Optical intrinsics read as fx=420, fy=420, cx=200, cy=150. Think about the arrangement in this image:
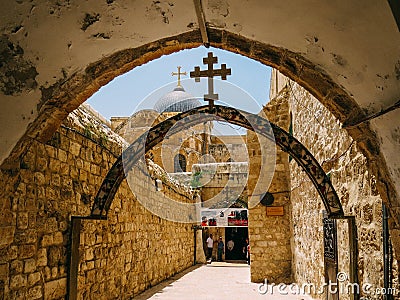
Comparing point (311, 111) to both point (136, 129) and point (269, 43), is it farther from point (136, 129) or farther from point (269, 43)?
point (136, 129)

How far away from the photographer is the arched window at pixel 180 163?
2398 cm

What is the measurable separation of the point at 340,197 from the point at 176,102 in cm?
2307

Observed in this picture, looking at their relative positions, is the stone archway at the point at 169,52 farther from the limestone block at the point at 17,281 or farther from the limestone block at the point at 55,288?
the limestone block at the point at 55,288

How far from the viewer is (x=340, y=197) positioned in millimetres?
4727

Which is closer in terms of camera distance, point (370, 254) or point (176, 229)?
point (370, 254)

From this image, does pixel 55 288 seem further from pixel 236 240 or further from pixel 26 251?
pixel 236 240

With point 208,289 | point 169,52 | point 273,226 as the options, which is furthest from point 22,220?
point 273,226

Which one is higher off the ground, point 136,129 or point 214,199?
point 136,129

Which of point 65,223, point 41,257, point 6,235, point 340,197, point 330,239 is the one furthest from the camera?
point 330,239

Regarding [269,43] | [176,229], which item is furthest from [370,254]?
[176,229]

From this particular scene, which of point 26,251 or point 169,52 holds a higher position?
point 169,52

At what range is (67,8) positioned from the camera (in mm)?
2604

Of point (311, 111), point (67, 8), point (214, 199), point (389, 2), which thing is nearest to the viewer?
point (389, 2)

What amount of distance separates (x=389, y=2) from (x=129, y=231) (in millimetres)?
5862
